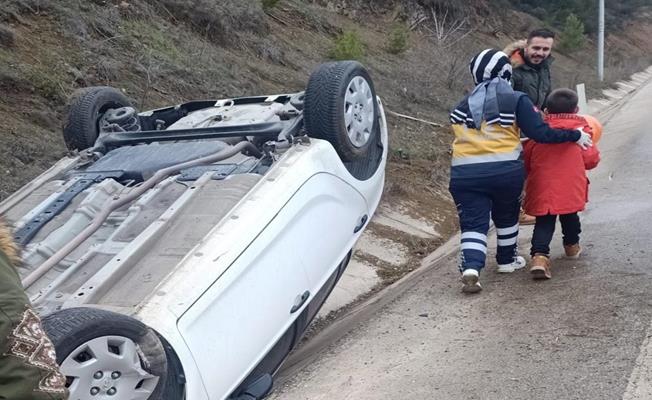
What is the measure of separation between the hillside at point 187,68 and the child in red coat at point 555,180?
2302 millimetres

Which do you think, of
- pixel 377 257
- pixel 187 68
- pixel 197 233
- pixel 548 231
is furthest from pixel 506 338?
pixel 187 68

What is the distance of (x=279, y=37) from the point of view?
54.0 ft

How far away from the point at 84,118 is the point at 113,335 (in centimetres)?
274

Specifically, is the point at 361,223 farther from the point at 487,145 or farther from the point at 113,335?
the point at 113,335

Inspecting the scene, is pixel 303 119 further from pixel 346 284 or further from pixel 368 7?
pixel 368 7

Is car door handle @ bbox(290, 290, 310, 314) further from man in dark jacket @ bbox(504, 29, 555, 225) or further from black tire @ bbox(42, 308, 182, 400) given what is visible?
man in dark jacket @ bbox(504, 29, 555, 225)

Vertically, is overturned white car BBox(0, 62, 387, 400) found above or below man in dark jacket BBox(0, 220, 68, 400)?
below

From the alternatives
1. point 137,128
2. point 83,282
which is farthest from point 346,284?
point 83,282

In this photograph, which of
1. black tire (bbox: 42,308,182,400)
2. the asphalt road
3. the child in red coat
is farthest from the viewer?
the child in red coat

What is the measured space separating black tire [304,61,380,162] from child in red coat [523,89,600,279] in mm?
1404

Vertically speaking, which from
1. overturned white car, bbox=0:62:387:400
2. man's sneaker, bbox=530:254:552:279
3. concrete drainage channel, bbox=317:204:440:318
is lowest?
concrete drainage channel, bbox=317:204:440:318

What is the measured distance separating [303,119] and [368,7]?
23760mm

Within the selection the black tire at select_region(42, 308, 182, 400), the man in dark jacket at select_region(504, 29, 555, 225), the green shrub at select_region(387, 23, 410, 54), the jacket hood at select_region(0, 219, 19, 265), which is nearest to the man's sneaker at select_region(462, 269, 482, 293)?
the man in dark jacket at select_region(504, 29, 555, 225)

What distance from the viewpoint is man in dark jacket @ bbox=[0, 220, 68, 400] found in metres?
1.71
